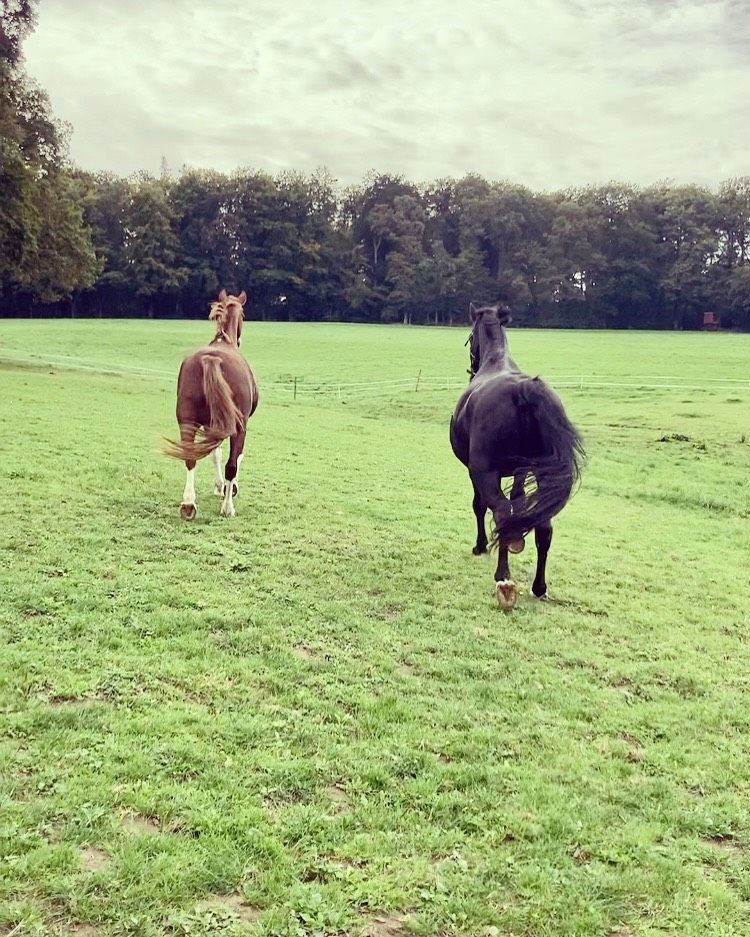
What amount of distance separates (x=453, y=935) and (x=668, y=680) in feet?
10.1

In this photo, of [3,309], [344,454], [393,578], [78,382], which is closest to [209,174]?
[3,309]

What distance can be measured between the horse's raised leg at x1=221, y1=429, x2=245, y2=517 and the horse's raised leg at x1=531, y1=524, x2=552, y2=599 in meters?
3.79

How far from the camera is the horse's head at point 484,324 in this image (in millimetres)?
7910

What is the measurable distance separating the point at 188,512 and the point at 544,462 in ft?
14.2

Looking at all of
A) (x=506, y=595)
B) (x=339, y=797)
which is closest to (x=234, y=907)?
(x=339, y=797)

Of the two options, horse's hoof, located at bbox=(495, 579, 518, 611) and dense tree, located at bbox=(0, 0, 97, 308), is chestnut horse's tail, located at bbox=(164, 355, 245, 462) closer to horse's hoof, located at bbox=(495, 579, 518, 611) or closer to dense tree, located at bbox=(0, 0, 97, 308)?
horse's hoof, located at bbox=(495, 579, 518, 611)

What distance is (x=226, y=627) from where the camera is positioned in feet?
18.2

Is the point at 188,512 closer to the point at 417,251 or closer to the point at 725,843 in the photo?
the point at 725,843

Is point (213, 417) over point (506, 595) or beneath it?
over

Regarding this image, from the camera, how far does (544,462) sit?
634 centimetres

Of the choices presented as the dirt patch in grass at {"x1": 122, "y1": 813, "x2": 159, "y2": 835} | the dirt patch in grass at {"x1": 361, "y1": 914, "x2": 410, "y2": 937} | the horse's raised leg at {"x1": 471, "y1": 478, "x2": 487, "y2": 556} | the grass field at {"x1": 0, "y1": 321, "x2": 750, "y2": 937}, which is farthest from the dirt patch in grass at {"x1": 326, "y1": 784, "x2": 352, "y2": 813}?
the horse's raised leg at {"x1": 471, "y1": 478, "x2": 487, "y2": 556}

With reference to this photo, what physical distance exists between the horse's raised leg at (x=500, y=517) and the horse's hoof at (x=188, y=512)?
11.7 ft

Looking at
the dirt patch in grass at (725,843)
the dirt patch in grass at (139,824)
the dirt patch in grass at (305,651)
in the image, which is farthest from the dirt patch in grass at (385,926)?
the dirt patch in grass at (305,651)

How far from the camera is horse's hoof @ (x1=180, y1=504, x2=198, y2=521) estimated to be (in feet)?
28.3
